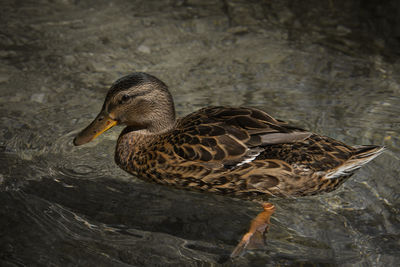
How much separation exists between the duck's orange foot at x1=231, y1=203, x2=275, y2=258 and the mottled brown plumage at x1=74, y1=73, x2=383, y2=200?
0.45 feet

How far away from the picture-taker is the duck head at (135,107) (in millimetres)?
4402

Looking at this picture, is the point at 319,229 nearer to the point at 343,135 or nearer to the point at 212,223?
the point at 212,223

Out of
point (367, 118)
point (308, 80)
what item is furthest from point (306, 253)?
point (308, 80)

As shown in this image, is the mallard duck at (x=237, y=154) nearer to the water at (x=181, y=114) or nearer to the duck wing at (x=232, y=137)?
the duck wing at (x=232, y=137)

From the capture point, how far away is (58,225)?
4.04m

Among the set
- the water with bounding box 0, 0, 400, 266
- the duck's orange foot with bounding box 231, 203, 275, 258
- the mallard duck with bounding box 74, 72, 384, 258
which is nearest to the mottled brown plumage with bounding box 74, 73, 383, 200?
the mallard duck with bounding box 74, 72, 384, 258

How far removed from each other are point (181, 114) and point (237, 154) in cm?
162

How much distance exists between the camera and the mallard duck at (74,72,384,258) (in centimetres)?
401

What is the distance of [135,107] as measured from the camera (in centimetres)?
451

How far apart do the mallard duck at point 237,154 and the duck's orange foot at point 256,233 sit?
0.39 feet

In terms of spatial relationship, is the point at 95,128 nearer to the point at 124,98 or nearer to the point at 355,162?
the point at 124,98

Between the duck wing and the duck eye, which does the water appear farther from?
the duck eye

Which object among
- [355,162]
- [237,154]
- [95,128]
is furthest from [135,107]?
[355,162]

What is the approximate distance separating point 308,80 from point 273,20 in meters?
1.54
